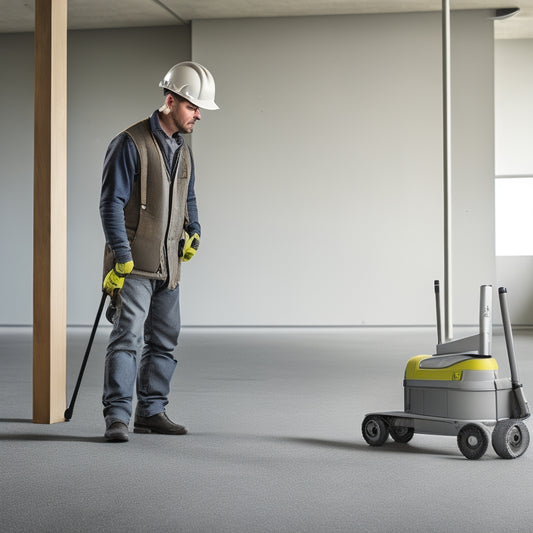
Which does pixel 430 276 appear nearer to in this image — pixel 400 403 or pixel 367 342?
pixel 367 342

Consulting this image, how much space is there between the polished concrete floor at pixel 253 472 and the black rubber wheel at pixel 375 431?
5cm

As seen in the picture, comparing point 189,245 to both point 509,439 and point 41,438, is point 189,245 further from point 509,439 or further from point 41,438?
point 509,439

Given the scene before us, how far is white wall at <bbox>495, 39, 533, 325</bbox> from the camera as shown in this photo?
10.9 meters

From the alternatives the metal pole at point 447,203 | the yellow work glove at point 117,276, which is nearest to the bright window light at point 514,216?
the metal pole at point 447,203

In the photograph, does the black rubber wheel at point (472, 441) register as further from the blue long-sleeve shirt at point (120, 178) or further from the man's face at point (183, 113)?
the man's face at point (183, 113)

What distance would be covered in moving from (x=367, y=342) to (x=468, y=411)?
532 centimetres

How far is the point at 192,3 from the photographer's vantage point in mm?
9672

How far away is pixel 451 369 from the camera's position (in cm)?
327

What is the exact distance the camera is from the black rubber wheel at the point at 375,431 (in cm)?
347

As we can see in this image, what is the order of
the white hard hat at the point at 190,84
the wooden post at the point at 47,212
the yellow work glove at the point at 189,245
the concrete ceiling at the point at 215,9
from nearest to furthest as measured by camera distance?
the white hard hat at the point at 190,84 < the yellow work glove at the point at 189,245 < the wooden post at the point at 47,212 < the concrete ceiling at the point at 215,9

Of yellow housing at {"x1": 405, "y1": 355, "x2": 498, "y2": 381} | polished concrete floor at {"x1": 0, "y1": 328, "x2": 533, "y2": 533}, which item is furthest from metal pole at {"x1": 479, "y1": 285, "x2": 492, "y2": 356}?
polished concrete floor at {"x1": 0, "y1": 328, "x2": 533, "y2": 533}

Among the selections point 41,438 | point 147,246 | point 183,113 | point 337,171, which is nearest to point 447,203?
point 183,113

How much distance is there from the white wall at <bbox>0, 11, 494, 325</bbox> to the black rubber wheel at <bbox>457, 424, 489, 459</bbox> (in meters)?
6.94

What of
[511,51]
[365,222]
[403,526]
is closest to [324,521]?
[403,526]
